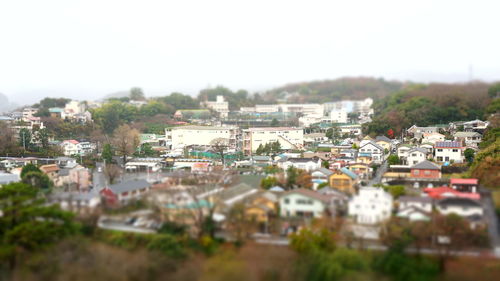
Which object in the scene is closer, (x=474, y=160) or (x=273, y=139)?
(x=474, y=160)

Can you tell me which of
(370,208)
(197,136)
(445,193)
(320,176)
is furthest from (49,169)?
(445,193)

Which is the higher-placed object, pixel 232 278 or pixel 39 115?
pixel 39 115

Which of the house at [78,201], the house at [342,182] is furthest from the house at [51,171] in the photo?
the house at [342,182]

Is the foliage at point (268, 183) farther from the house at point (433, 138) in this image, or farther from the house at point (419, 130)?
the house at point (419, 130)

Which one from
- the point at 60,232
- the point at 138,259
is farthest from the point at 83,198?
the point at 138,259

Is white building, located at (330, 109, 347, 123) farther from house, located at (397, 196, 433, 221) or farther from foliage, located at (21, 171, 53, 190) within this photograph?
foliage, located at (21, 171, 53, 190)

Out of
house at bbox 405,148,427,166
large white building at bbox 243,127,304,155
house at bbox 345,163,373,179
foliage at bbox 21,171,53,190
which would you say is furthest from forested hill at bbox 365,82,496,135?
foliage at bbox 21,171,53,190

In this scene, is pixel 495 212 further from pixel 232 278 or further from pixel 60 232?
pixel 60 232
